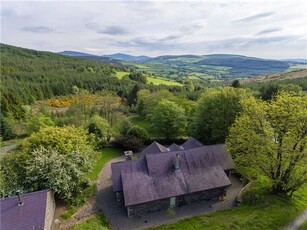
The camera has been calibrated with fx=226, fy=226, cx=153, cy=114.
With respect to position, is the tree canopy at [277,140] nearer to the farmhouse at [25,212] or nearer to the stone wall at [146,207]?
the stone wall at [146,207]

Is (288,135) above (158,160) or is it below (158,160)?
above

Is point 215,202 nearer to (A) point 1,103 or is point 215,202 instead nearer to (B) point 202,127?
(B) point 202,127

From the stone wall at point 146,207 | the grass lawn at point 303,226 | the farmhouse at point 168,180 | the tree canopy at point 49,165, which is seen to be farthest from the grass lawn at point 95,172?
the grass lawn at point 303,226

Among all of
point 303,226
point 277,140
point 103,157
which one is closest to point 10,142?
point 103,157

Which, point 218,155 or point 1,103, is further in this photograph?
point 1,103

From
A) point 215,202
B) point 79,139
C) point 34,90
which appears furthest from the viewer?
point 34,90

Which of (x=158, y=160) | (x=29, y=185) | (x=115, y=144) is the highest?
(x=158, y=160)

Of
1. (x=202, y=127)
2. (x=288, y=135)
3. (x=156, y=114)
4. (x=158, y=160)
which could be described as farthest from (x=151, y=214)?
(x=156, y=114)

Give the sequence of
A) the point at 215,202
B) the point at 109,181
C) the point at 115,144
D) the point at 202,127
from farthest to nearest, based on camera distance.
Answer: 1. the point at 115,144
2. the point at 202,127
3. the point at 109,181
4. the point at 215,202
